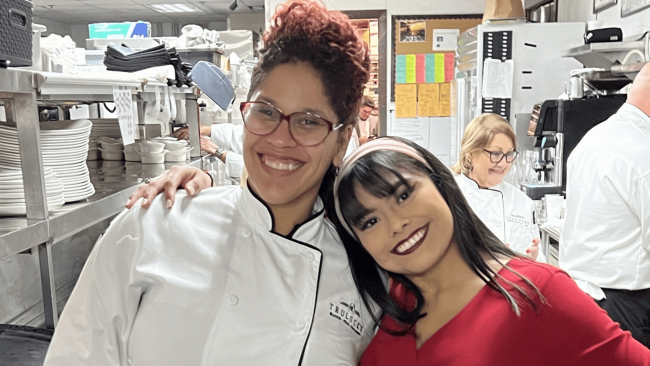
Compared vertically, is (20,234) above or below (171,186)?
below

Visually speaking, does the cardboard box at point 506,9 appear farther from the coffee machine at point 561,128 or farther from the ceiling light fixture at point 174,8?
the ceiling light fixture at point 174,8

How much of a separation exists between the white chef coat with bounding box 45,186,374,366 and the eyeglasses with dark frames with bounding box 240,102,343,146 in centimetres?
16

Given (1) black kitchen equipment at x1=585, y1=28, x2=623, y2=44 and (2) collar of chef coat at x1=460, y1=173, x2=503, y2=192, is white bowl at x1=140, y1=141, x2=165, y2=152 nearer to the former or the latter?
(2) collar of chef coat at x1=460, y1=173, x2=503, y2=192

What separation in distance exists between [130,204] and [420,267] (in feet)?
2.15

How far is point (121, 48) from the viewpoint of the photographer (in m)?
2.63

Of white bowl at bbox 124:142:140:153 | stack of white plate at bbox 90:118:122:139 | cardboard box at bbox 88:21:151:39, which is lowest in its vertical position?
white bowl at bbox 124:142:140:153

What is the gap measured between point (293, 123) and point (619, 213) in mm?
1829

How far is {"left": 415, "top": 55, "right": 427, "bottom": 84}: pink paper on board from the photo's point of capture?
6023 millimetres

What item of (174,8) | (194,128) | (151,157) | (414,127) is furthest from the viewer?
(174,8)

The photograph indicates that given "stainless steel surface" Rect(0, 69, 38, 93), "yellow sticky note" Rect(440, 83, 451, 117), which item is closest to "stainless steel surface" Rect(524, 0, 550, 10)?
"yellow sticky note" Rect(440, 83, 451, 117)

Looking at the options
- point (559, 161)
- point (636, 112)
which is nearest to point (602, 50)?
point (559, 161)

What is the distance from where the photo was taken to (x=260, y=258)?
1179mm

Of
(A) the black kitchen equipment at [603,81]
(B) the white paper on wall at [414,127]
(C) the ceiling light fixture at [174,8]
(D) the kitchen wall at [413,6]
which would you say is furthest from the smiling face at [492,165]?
(C) the ceiling light fixture at [174,8]

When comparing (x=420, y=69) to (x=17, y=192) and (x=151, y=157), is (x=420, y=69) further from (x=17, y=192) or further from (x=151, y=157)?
(x=17, y=192)
